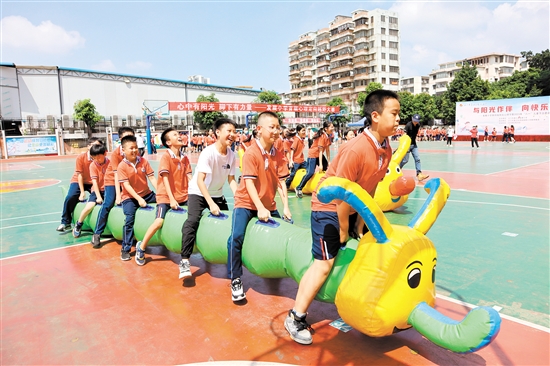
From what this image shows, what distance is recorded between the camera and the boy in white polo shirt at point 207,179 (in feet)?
14.0

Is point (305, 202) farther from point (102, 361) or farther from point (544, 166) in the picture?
point (544, 166)

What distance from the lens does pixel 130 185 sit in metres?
5.36

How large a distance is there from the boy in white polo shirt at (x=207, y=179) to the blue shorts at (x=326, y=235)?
162 cm

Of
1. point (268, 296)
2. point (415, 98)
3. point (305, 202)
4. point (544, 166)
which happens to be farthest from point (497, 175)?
point (415, 98)

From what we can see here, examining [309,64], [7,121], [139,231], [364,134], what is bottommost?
[139,231]

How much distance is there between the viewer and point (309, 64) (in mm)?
85375

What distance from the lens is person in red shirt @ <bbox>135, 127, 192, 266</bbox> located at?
4.84m

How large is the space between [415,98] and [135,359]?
57.7 meters

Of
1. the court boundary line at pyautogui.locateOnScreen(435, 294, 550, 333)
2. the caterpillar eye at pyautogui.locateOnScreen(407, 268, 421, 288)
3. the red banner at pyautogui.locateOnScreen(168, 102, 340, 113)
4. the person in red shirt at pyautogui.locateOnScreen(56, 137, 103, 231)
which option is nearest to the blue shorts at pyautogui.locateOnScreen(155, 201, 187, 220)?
the person in red shirt at pyautogui.locateOnScreen(56, 137, 103, 231)

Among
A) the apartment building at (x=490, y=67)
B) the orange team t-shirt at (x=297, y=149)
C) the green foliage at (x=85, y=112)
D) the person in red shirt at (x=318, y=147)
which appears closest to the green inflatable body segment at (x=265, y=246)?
the person in red shirt at (x=318, y=147)

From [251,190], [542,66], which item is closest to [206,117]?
[542,66]

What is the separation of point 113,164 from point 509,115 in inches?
1364

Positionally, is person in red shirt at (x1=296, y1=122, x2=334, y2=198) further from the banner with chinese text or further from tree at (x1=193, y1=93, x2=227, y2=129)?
tree at (x1=193, y1=93, x2=227, y2=129)

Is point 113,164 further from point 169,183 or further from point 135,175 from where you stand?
point 169,183
